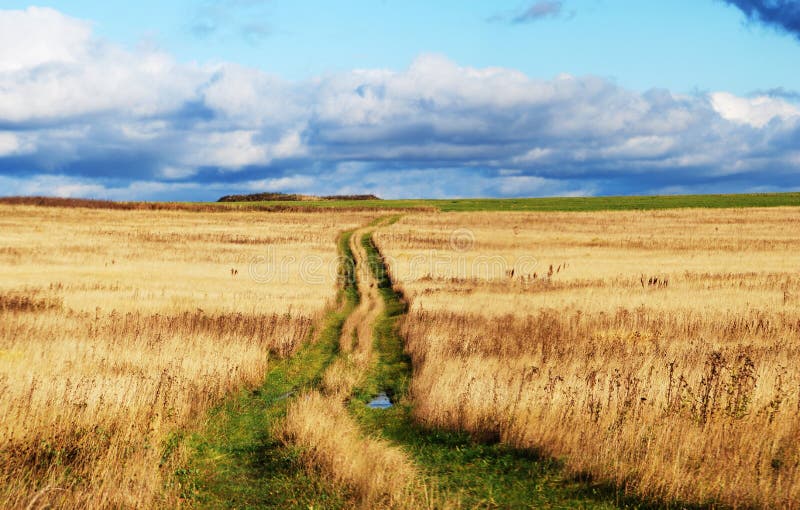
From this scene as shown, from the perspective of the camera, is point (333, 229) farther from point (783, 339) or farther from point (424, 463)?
point (424, 463)

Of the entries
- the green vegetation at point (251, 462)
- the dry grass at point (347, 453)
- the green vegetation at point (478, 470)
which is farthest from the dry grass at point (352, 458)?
the green vegetation at point (478, 470)

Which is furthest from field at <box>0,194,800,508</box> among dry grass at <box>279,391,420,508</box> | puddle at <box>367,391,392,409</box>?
puddle at <box>367,391,392,409</box>

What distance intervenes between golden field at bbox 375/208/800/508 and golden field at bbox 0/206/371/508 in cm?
421

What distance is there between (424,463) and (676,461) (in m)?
3.52

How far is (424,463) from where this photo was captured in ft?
32.3

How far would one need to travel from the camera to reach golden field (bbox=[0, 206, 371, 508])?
865 centimetres

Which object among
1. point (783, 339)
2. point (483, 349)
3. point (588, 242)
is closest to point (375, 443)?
point (483, 349)

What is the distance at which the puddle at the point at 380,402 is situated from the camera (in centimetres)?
1309

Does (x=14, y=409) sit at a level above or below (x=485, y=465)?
above

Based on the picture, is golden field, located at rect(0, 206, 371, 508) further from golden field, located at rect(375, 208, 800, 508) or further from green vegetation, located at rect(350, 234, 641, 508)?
golden field, located at rect(375, 208, 800, 508)

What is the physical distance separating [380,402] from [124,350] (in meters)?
6.42

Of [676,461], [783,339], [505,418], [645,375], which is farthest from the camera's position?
[783,339]

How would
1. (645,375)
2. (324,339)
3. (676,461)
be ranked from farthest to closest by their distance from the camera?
(324,339) → (645,375) → (676,461)

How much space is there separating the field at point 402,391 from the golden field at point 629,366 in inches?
2.0
